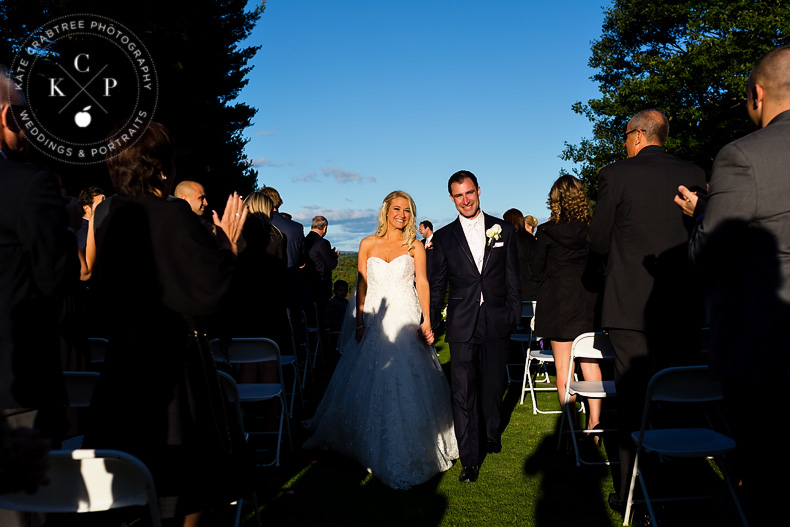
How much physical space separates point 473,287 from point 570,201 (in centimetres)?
153

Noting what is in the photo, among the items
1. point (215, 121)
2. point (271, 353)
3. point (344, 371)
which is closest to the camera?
point (271, 353)

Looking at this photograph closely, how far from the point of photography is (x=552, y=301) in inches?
251

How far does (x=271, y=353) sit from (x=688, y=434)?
323 cm

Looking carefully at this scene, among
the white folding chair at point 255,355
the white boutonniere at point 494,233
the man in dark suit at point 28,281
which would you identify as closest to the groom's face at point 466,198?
the white boutonniere at point 494,233

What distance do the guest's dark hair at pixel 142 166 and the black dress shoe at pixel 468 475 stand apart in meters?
3.55

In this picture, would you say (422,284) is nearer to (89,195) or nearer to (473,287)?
(473,287)

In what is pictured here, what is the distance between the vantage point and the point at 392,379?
5516 mm

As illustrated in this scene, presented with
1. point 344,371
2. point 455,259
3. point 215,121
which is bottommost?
point 344,371

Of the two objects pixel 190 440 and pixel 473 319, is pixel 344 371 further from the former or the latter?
pixel 190 440

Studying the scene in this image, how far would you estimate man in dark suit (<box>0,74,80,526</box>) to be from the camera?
2.50m

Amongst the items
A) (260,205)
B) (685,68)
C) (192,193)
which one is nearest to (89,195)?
(192,193)

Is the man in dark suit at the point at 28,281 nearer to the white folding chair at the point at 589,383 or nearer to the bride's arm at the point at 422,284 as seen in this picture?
the bride's arm at the point at 422,284

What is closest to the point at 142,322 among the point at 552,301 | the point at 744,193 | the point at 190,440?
the point at 190,440
